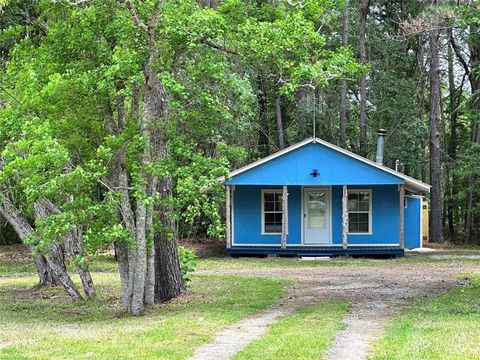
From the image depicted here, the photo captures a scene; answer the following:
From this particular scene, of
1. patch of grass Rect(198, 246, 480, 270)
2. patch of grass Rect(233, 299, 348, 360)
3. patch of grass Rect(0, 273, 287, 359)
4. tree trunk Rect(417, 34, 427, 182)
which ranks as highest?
tree trunk Rect(417, 34, 427, 182)

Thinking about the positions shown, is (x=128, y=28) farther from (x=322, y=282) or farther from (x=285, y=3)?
(x=322, y=282)

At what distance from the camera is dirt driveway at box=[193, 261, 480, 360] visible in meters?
7.90

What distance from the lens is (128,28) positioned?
10.2 meters

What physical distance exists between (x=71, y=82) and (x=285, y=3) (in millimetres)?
4001

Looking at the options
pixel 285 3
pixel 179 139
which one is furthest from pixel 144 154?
pixel 285 3

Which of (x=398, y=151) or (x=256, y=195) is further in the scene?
(x=398, y=151)

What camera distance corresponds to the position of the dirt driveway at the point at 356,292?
7898 mm

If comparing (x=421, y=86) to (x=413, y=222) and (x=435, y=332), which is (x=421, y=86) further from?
(x=435, y=332)

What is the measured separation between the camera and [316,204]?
23.7 meters

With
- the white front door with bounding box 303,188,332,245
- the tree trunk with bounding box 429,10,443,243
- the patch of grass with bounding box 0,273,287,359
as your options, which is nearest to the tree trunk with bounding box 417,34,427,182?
the tree trunk with bounding box 429,10,443,243

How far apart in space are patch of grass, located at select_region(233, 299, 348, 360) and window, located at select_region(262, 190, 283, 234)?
12.5 m

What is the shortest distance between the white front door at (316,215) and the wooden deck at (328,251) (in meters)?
0.55

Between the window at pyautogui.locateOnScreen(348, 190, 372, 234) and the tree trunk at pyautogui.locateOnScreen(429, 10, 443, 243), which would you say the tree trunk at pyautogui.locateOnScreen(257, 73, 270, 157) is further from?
the window at pyautogui.locateOnScreen(348, 190, 372, 234)

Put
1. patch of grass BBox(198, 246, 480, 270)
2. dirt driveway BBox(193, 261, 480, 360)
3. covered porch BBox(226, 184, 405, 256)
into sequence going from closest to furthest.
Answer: dirt driveway BBox(193, 261, 480, 360) < patch of grass BBox(198, 246, 480, 270) < covered porch BBox(226, 184, 405, 256)
